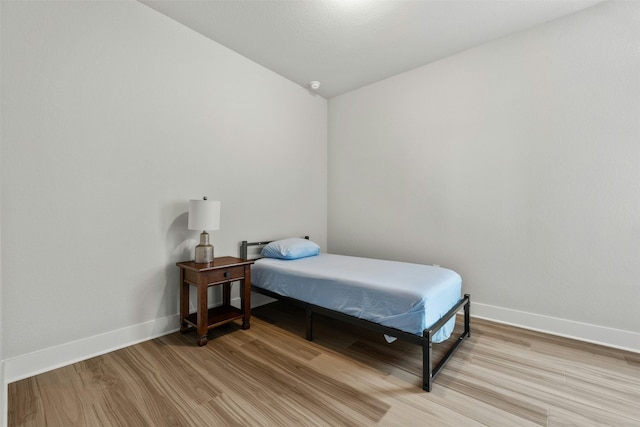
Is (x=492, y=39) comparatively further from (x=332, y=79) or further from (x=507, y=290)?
(x=507, y=290)

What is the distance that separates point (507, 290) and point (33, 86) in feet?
13.3

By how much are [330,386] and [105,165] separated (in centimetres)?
222

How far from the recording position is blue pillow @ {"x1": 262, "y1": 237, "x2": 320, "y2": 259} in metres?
2.82

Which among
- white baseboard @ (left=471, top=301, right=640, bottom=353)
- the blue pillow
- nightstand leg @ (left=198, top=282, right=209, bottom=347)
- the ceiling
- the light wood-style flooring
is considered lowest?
the light wood-style flooring

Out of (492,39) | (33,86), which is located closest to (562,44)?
(492,39)

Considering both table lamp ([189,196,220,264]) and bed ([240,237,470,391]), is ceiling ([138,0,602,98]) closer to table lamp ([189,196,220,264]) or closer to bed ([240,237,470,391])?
table lamp ([189,196,220,264])

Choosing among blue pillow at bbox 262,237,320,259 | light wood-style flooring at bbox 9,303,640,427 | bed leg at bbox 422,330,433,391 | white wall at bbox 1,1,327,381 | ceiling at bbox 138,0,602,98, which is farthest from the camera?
blue pillow at bbox 262,237,320,259

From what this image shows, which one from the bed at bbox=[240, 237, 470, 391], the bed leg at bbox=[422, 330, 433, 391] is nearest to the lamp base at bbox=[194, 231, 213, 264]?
the bed at bbox=[240, 237, 470, 391]

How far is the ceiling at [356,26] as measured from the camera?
2.18 metres

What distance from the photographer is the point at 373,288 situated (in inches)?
76.4

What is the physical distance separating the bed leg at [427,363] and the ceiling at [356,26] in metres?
2.50

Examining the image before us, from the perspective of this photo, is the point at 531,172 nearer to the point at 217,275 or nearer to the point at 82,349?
the point at 217,275

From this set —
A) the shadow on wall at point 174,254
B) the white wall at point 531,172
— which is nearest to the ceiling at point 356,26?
the white wall at point 531,172

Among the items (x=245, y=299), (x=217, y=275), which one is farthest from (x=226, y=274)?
(x=245, y=299)
